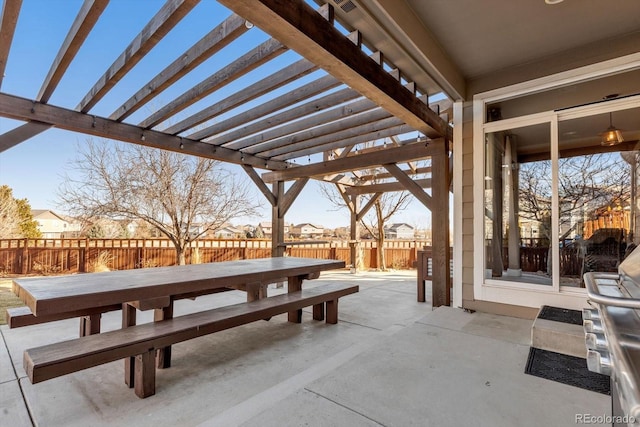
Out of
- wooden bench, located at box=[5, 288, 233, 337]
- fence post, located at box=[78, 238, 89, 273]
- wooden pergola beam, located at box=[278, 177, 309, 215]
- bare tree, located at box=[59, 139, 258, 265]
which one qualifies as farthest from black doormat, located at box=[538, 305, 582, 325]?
fence post, located at box=[78, 238, 89, 273]

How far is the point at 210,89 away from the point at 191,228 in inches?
191

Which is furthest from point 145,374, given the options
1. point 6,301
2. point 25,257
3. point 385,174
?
point 25,257

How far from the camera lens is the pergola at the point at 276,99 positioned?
6.75 feet

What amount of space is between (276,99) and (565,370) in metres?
3.59

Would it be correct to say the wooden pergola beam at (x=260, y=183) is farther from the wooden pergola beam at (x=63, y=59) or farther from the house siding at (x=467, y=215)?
the house siding at (x=467, y=215)

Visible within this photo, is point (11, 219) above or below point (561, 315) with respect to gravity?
above

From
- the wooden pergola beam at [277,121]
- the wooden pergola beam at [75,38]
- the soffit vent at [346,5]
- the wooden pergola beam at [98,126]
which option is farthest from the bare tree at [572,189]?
the wooden pergola beam at [98,126]

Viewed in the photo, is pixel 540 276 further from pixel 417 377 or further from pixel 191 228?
pixel 191 228

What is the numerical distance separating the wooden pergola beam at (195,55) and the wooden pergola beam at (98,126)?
27.0 inches

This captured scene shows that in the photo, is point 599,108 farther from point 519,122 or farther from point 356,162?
point 356,162

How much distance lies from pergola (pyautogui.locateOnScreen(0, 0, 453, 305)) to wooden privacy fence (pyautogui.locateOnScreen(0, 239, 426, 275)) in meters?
3.26

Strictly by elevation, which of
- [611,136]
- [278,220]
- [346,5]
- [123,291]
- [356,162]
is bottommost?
[123,291]

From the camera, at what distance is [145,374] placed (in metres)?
2.16

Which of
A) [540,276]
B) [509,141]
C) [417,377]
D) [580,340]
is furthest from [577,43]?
[417,377]
